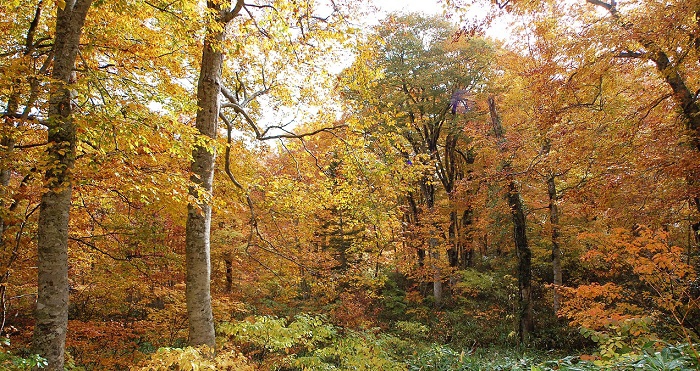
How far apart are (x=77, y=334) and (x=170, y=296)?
6.24 feet

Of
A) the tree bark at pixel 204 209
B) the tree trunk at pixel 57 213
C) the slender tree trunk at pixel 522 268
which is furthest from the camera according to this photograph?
the slender tree trunk at pixel 522 268

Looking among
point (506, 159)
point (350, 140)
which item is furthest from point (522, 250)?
point (350, 140)

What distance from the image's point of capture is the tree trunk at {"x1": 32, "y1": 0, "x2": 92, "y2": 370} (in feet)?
13.2

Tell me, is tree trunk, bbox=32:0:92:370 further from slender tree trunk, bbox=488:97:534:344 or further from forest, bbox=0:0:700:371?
slender tree trunk, bbox=488:97:534:344

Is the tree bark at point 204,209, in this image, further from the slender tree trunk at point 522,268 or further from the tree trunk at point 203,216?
the slender tree trunk at point 522,268

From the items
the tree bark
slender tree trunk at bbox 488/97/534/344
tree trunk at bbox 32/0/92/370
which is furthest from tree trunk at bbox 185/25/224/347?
slender tree trunk at bbox 488/97/534/344

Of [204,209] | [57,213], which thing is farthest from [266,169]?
[57,213]

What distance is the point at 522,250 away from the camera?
37.2ft

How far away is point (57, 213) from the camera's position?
4.29 m

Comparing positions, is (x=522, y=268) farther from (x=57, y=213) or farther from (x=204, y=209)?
(x=57, y=213)

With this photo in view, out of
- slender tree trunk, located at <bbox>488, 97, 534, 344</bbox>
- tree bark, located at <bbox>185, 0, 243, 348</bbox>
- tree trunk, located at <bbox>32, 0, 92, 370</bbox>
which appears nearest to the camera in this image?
tree trunk, located at <bbox>32, 0, 92, 370</bbox>

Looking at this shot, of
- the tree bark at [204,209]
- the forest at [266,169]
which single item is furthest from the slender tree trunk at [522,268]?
the tree bark at [204,209]

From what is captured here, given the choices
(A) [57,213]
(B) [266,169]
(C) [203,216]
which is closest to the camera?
(A) [57,213]

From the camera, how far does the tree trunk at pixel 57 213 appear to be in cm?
404
